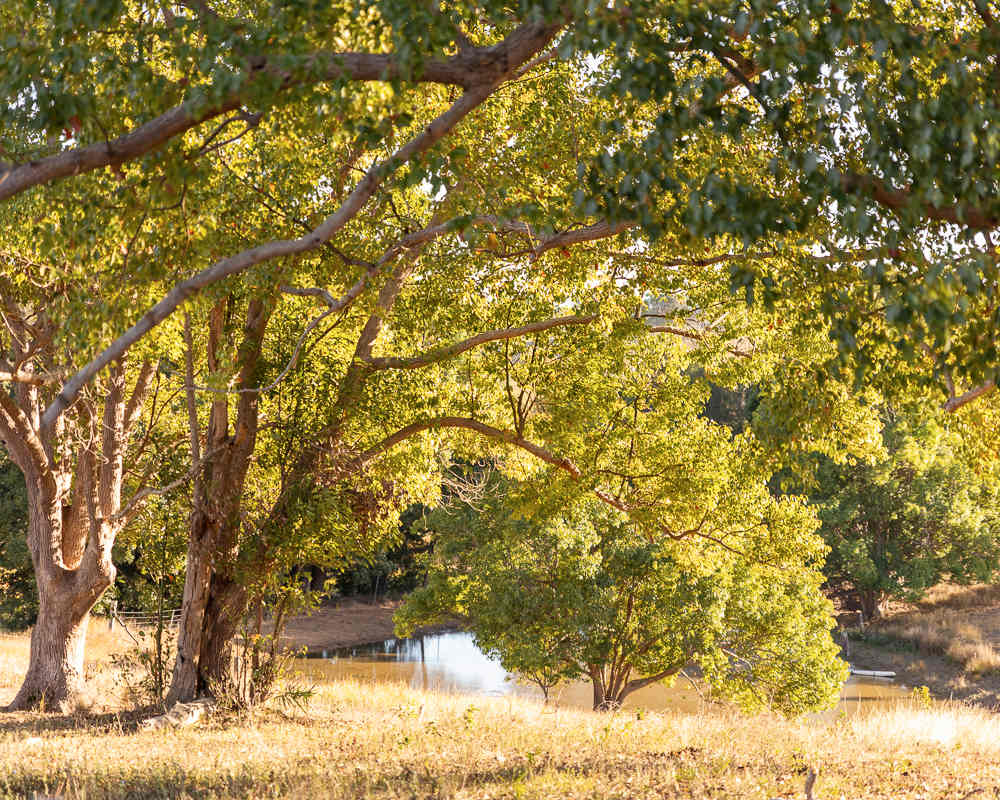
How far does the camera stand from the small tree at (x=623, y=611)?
17.5 meters

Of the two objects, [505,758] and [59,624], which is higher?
[59,624]

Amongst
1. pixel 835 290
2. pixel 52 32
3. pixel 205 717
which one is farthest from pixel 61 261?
pixel 835 290

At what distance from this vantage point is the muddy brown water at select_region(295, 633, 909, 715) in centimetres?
2595

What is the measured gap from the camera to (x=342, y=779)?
22.3 ft

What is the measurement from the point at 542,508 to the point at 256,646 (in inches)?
158

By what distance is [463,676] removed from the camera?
31.0 meters

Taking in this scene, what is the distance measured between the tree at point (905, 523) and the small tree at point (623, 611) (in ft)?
54.9

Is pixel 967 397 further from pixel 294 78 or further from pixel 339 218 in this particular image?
pixel 294 78

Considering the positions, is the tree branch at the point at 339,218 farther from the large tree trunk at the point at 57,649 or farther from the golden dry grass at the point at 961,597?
the golden dry grass at the point at 961,597

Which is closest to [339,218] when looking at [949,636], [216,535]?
[216,535]

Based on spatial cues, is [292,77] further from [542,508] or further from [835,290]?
[542,508]

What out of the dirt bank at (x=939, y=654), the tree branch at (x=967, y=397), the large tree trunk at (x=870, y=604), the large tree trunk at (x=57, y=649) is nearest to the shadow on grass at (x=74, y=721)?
the large tree trunk at (x=57, y=649)

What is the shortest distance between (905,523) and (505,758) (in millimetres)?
33071

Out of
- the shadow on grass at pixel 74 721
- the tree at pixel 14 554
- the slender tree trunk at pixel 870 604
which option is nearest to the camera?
the shadow on grass at pixel 74 721
